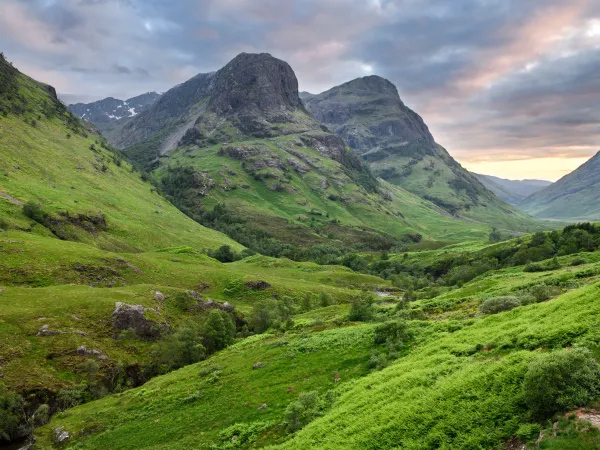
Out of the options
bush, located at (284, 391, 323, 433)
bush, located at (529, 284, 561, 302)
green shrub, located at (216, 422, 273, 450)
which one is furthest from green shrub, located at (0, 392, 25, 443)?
bush, located at (529, 284, 561, 302)

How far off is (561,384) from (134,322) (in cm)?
7232

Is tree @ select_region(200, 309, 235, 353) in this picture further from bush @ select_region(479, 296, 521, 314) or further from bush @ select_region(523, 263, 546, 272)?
bush @ select_region(523, 263, 546, 272)

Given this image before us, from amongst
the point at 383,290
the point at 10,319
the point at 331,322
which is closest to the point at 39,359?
the point at 10,319

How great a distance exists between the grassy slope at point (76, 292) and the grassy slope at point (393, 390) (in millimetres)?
14197

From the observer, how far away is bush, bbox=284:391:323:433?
26.1 m

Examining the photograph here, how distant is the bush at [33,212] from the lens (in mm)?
137375

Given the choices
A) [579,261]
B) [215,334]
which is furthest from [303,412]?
[579,261]

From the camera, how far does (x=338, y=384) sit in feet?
102

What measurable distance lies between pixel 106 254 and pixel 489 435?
113 m

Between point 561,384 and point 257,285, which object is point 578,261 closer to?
point 561,384

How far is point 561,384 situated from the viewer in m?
16.3

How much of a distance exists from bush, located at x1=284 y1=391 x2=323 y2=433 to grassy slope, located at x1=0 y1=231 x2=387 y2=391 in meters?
45.8

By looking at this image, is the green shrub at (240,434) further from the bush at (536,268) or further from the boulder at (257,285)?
the boulder at (257,285)

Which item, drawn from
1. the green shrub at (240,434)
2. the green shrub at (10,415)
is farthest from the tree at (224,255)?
the green shrub at (240,434)
